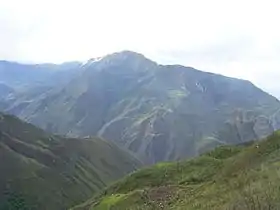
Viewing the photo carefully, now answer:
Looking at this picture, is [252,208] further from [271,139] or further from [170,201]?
[271,139]

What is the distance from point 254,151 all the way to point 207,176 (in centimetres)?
1173

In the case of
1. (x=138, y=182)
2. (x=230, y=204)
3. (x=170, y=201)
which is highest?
(x=230, y=204)

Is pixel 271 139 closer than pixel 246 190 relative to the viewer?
No

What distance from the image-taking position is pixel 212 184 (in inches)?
3334

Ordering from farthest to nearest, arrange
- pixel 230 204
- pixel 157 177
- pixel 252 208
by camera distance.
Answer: pixel 157 177 < pixel 230 204 < pixel 252 208

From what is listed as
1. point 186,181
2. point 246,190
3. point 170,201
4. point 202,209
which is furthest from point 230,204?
point 186,181

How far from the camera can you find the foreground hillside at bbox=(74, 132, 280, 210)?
44750 mm

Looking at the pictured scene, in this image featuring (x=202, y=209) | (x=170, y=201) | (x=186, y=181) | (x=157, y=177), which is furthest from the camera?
(x=157, y=177)

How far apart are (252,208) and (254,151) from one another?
6816 centimetres

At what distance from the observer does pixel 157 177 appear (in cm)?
13438

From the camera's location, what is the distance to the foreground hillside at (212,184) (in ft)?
147

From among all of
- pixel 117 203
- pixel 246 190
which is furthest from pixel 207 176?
pixel 246 190

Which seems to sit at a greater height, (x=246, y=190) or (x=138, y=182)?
(x=246, y=190)

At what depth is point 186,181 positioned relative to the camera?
112 metres
